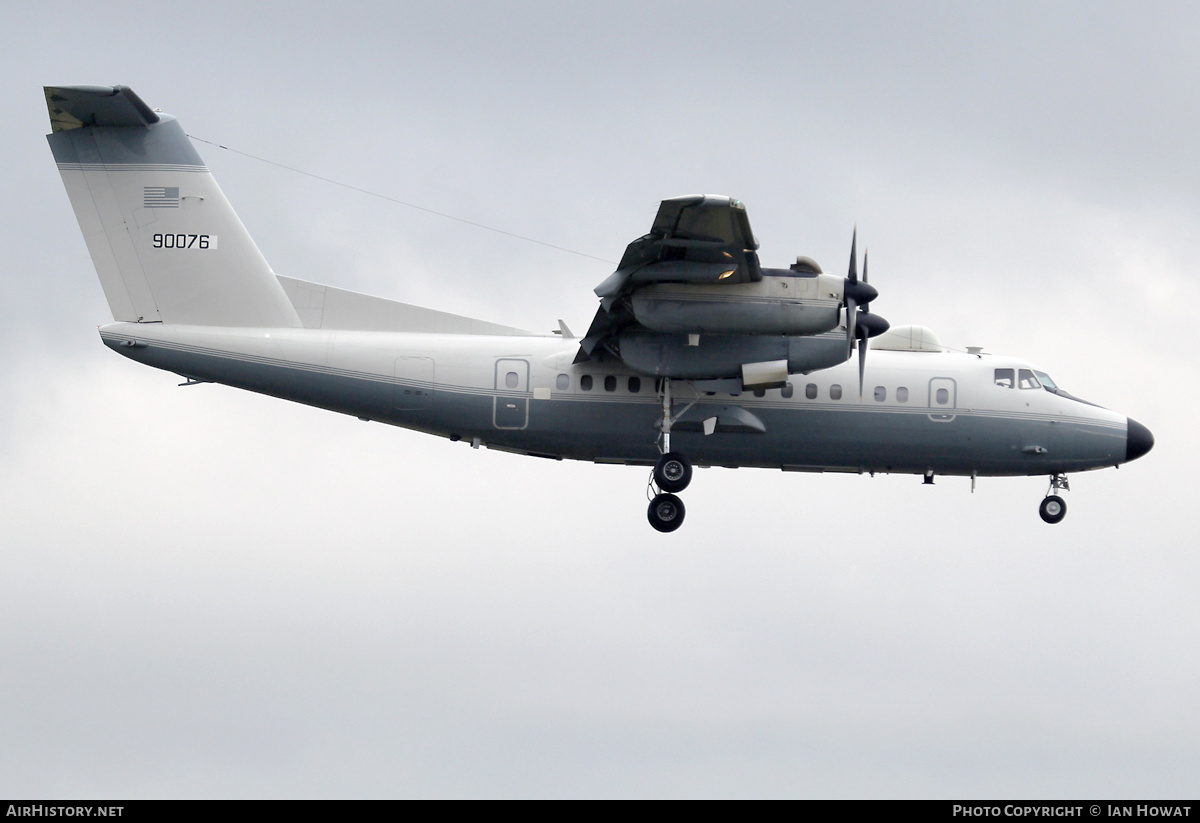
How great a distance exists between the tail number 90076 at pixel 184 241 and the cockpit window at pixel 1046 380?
1670 cm

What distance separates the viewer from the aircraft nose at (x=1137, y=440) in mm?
31266

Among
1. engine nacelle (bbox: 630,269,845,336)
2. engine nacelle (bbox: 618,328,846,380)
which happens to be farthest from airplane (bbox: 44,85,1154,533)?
engine nacelle (bbox: 630,269,845,336)

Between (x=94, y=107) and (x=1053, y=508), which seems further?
(x=1053, y=508)

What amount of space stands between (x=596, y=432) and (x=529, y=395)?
1.48 m

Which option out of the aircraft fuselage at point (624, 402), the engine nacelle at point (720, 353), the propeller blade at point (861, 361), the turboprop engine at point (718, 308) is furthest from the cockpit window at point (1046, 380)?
the engine nacelle at point (720, 353)

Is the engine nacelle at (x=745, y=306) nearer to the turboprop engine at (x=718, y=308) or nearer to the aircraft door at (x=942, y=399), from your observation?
the turboprop engine at (x=718, y=308)

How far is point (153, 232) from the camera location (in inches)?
1170

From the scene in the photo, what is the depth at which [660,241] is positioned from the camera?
25.9m

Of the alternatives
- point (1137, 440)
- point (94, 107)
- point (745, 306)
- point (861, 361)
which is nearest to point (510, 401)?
point (745, 306)

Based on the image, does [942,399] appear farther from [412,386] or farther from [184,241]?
[184,241]

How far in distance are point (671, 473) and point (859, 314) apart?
182 inches
